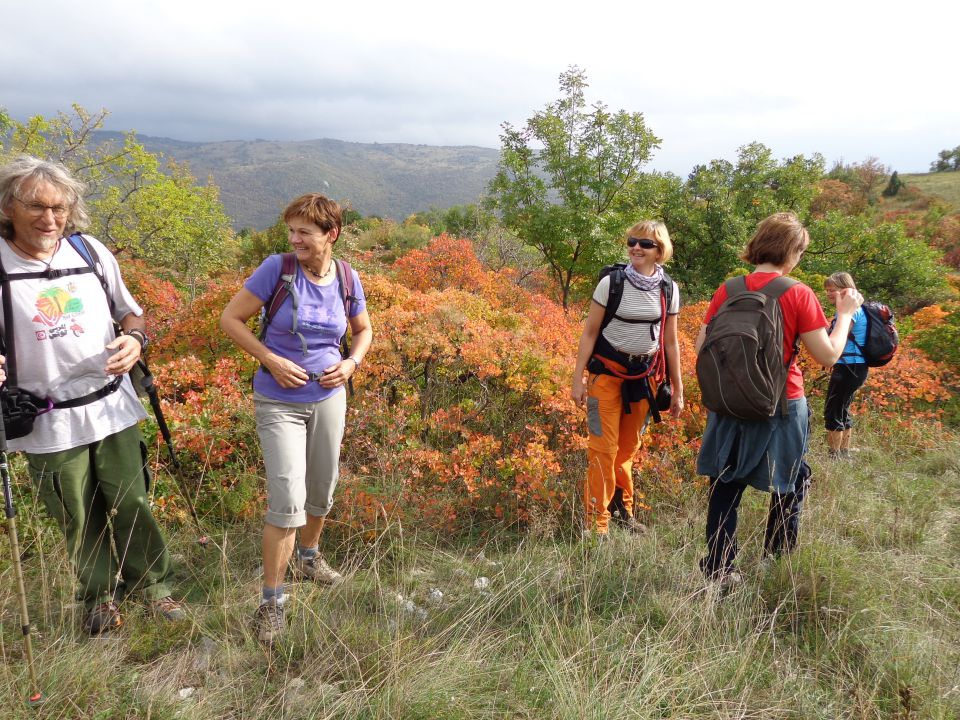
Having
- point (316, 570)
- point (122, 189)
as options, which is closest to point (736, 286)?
point (316, 570)

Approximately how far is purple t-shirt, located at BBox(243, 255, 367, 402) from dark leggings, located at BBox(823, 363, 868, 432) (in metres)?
4.63

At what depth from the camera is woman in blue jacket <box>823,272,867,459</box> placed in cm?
463

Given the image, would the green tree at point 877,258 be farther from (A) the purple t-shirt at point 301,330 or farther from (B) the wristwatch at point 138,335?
(B) the wristwatch at point 138,335

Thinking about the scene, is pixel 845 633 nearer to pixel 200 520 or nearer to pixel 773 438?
pixel 773 438

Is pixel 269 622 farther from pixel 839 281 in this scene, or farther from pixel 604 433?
pixel 839 281

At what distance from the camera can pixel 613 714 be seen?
1.79 m

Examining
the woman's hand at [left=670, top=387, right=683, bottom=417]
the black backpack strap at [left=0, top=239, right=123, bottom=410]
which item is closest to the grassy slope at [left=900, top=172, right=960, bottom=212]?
the woman's hand at [left=670, top=387, right=683, bottom=417]

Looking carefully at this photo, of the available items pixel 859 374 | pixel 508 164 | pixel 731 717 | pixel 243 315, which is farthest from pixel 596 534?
pixel 508 164

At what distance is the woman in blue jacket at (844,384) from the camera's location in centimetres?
463

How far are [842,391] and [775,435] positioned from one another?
3027 mm

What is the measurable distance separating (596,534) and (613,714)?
1.25 m

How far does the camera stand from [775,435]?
8.09 feet

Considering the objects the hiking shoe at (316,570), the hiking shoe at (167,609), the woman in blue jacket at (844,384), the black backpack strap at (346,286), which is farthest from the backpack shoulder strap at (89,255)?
the woman in blue jacket at (844,384)

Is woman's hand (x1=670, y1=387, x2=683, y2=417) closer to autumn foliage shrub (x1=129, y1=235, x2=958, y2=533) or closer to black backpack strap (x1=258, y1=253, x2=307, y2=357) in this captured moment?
autumn foliage shrub (x1=129, y1=235, x2=958, y2=533)
